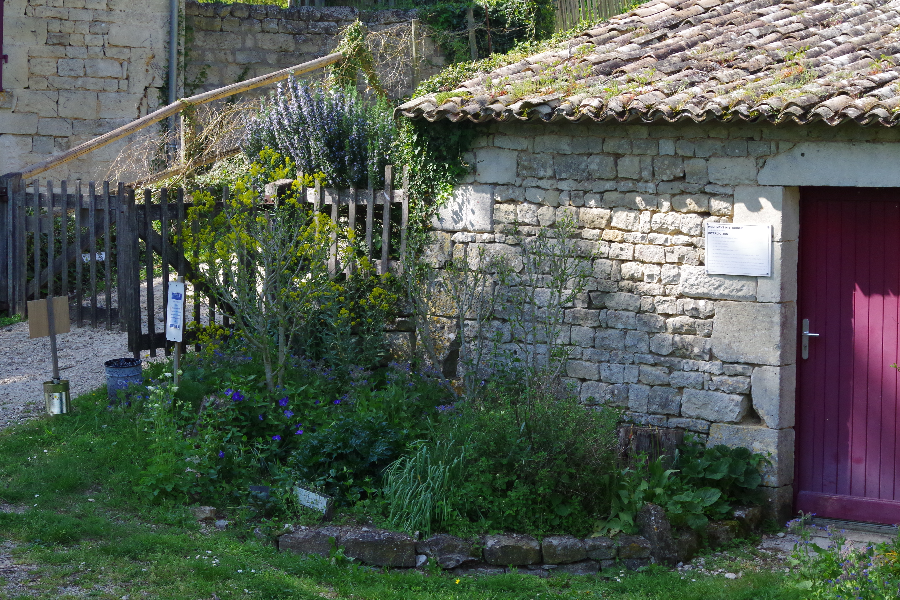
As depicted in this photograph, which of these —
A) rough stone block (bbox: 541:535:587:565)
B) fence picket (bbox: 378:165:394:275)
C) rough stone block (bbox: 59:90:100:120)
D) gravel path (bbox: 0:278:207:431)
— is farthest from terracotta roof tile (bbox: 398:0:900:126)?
rough stone block (bbox: 59:90:100:120)

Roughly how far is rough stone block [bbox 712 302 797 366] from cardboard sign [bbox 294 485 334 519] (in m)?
2.76

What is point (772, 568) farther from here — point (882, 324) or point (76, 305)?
point (76, 305)

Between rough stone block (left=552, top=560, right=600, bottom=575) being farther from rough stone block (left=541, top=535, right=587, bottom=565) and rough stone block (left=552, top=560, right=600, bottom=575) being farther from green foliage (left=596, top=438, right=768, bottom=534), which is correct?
green foliage (left=596, top=438, right=768, bottom=534)

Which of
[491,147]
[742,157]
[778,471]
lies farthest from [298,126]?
[778,471]

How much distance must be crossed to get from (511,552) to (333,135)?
4.44 meters

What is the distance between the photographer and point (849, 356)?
6.14 metres

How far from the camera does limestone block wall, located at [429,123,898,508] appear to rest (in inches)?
240

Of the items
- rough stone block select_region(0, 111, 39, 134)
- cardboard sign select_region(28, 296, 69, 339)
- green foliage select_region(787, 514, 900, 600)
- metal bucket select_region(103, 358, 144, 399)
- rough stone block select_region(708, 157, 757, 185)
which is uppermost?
rough stone block select_region(0, 111, 39, 134)

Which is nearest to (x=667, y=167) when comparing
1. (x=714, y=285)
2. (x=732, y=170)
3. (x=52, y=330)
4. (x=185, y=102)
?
(x=732, y=170)

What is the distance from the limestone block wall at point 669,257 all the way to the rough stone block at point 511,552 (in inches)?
60.6

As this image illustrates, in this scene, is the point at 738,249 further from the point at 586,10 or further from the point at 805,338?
the point at 586,10

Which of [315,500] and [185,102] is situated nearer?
[315,500]

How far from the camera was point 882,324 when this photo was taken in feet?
19.7

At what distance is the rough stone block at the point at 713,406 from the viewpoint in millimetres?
6211
